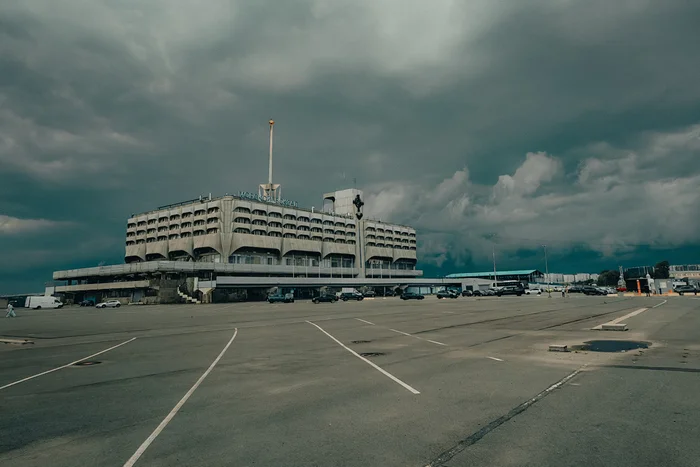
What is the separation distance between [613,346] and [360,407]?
36.0 feet

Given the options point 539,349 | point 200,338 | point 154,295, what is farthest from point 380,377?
point 154,295

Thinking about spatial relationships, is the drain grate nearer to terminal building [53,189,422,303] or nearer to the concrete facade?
terminal building [53,189,422,303]

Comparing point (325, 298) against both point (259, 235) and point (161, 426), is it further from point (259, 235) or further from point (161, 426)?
point (161, 426)

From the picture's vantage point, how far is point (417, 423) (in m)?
6.47

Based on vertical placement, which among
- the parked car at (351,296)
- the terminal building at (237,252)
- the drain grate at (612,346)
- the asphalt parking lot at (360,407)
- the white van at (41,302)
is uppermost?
the terminal building at (237,252)

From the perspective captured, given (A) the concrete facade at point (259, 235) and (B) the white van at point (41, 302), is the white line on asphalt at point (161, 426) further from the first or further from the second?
(A) the concrete facade at point (259, 235)

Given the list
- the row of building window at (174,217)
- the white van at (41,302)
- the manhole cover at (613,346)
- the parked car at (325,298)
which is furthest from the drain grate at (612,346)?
the row of building window at (174,217)

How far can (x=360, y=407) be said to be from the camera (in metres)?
7.46

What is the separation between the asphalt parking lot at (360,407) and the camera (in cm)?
535

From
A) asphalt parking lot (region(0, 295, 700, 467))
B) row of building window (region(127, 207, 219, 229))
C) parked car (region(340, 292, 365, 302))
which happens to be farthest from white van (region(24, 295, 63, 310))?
asphalt parking lot (region(0, 295, 700, 467))

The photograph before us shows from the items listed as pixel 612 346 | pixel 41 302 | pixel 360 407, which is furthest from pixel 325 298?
pixel 360 407

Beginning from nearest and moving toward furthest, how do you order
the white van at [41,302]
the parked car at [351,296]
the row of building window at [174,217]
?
the white van at [41,302], the parked car at [351,296], the row of building window at [174,217]

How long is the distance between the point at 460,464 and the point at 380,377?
5140mm

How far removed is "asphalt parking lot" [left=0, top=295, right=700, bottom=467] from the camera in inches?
211
